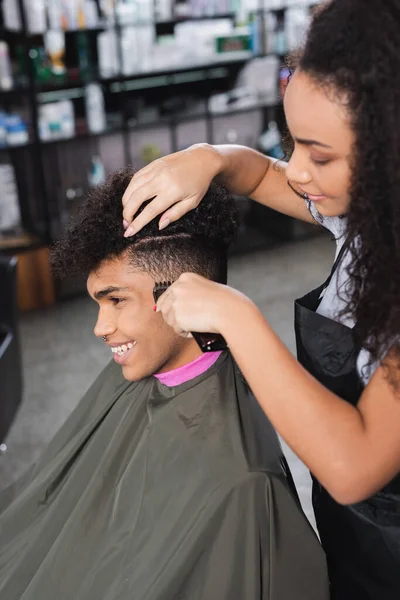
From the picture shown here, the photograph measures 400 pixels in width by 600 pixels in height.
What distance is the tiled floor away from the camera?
8.78ft

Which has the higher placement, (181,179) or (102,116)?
(181,179)

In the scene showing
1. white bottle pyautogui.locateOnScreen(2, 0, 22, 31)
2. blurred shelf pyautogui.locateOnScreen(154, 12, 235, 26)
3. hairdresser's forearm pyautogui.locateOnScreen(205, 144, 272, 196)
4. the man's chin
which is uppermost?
white bottle pyautogui.locateOnScreen(2, 0, 22, 31)

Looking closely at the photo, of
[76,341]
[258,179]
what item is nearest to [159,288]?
[258,179]

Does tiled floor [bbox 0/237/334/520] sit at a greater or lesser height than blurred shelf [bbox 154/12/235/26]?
lesser

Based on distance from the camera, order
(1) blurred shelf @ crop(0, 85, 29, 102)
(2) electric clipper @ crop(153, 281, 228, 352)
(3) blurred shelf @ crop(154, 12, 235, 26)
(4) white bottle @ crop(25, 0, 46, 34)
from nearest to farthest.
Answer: (2) electric clipper @ crop(153, 281, 228, 352) → (4) white bottle @ crop(25, 0, 46, 34) → (1) blurred shelf @ crop(0, 85, 29, 102) → (3) blurred shelf @ crop(154, 12, 235, 26)

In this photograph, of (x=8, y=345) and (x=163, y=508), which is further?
(x=8, y=345)

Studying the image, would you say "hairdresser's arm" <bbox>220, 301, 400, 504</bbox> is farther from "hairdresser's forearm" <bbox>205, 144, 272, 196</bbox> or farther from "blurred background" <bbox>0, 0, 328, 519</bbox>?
"blurred background" <bbox>0, 0, 328, 519</bbox>

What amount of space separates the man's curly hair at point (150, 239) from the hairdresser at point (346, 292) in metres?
0.27

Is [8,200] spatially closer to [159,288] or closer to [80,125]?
[80,125]

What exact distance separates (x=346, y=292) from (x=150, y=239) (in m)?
0.40

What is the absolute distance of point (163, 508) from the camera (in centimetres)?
122

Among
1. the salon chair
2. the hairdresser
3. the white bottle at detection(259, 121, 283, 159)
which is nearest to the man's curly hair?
the hairdresser

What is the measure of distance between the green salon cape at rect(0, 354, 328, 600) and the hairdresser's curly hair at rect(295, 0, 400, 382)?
15.0 inches

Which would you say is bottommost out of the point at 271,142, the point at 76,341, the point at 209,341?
the point at 76,341
